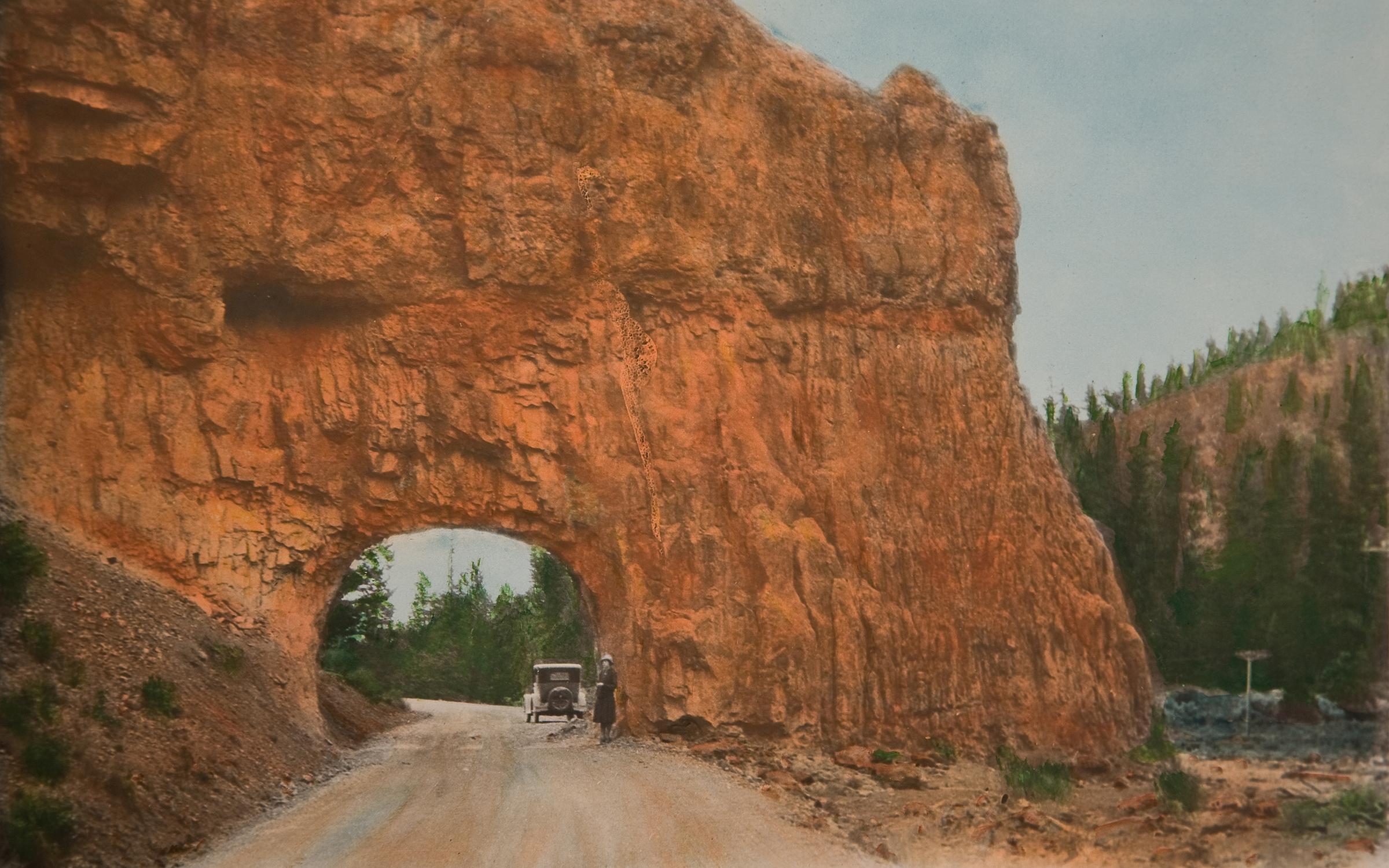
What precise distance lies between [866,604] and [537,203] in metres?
10.7

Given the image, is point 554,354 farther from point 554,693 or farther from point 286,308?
point 554,693

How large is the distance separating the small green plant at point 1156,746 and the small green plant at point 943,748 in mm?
4027

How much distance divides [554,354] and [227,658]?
870cm

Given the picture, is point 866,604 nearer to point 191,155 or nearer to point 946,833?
point 946,833

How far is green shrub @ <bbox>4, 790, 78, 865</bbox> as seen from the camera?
12.6 m

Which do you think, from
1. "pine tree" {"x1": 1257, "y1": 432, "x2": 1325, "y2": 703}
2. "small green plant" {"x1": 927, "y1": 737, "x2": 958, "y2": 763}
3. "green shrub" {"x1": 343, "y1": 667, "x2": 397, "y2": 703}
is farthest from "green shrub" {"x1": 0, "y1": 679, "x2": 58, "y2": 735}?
"green shrub" {"x1": 343, "y1": 667, "x2": 397, "y2": 703}

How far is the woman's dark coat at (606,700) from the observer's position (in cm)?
2477

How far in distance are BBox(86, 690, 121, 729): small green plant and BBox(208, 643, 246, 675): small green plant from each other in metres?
4.64

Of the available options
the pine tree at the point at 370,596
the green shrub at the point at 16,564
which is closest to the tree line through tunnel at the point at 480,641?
the pine tree at the point at 370,596

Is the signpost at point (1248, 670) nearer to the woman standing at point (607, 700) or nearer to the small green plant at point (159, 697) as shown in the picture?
the woman standing at point (607, 700)

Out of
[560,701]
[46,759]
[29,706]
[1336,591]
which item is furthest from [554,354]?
[1336,591]

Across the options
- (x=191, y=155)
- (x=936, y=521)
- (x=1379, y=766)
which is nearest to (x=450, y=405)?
(x=191, y=155)

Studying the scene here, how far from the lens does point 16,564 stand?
1619 centimetres

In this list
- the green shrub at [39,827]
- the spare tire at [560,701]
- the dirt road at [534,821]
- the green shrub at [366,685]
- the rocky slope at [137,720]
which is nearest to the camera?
the green shrub at [39,827]
